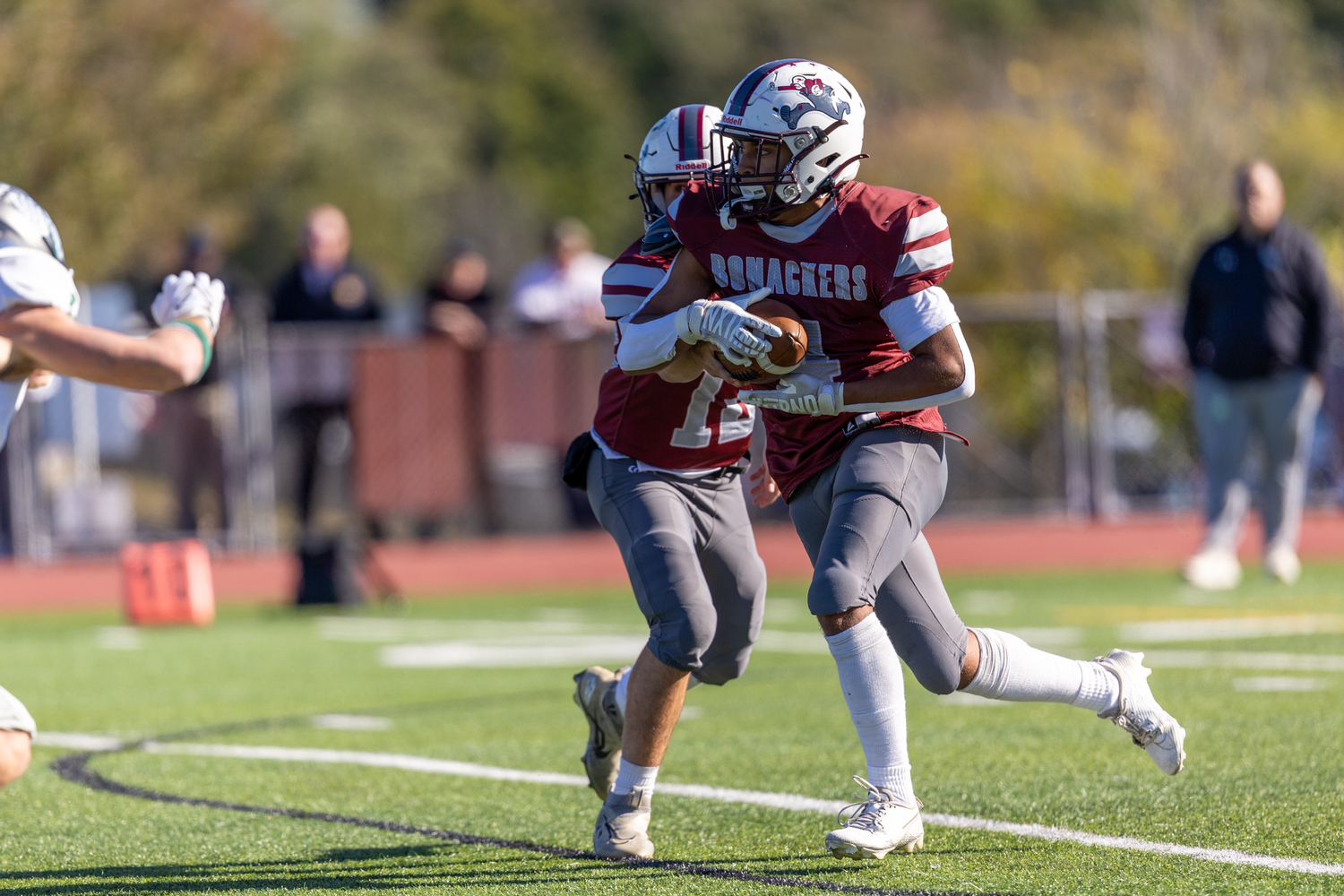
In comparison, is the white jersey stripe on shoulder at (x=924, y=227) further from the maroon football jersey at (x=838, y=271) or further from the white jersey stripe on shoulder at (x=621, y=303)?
the white jersey stripe on shoulder at (x=621, y=303)

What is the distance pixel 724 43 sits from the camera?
5469cm

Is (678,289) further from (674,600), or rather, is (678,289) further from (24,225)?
(24,225)

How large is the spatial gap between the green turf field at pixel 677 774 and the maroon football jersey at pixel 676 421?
3.11ft

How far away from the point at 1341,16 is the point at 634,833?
43820mm

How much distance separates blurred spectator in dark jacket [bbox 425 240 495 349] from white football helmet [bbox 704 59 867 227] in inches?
340

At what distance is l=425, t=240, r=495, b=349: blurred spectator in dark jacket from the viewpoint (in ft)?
42.4

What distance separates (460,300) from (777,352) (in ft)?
30.2

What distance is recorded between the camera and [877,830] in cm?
405

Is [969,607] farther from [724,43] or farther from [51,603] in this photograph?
[724,43]

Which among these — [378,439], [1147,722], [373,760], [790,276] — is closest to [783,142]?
[790,276]

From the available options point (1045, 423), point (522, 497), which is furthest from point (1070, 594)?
point (1045, 423)

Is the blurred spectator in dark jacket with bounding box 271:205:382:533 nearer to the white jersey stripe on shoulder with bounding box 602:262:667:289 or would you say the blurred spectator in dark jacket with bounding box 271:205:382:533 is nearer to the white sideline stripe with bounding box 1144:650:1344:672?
the white sideline stripe with bounding box 1144:650:1344:672

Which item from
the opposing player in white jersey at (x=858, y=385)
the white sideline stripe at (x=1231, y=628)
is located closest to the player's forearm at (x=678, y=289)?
the opposing player in white jersey at (x=858, y=385)

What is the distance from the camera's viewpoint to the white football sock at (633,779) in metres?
4.39
